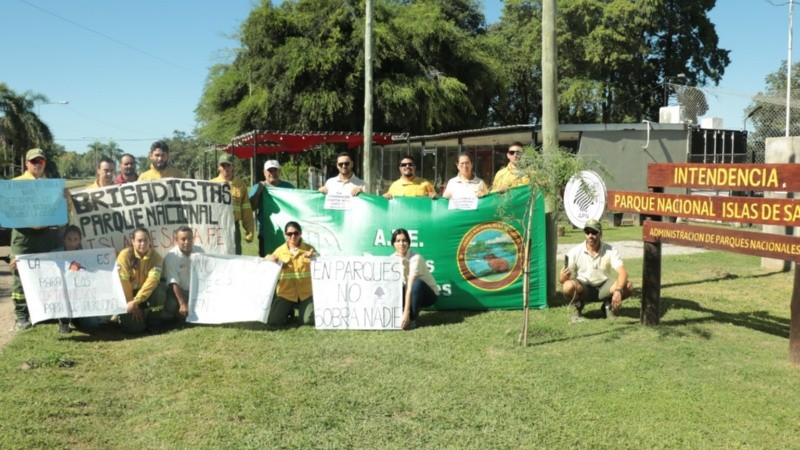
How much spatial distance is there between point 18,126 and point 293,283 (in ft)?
157

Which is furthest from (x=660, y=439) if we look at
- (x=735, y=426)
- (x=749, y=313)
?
(x=749, y=313)

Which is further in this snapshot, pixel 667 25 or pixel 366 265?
pixel 667 25

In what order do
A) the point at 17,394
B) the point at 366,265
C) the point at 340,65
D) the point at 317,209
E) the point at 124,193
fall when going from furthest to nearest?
the point at 340,65 < the point at 317,209 < the point at 124,193 < the point at 366,265 < the point at 17,394

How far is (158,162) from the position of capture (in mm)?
8141

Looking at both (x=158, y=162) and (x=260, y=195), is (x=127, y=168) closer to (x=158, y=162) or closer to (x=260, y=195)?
(x=158, y=162)

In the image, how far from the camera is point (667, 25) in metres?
38.0

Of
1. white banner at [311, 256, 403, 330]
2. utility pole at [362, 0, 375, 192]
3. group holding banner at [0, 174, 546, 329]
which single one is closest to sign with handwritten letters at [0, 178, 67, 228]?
group holding banner at [0, 174, 546, 329]

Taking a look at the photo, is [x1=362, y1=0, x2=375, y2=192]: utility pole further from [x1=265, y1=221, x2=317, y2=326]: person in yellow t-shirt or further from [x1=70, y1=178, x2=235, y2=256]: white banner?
[x1=265, y1=221, x2=317, y2=326]: person in yellow t-shirt

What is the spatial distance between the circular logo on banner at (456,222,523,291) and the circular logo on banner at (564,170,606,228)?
0.73 meters

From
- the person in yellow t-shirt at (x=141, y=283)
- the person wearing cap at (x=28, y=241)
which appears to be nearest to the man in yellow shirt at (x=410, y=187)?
the person in yellow t-shirt at (x=141, y=283)

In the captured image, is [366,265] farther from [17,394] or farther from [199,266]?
[17,394]

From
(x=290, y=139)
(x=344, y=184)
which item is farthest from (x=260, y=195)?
(x=290, y=139)

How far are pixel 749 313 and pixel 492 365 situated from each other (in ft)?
12.3

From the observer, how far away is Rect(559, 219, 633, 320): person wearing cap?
7.36 metres
